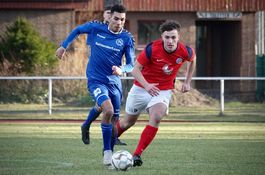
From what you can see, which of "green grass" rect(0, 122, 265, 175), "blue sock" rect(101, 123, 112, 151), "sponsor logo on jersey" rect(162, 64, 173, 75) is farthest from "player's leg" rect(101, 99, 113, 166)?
"sponsor logo on jersey" rect(162, 64, 173, 75)

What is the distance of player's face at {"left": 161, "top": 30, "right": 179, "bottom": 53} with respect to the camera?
1073 cm

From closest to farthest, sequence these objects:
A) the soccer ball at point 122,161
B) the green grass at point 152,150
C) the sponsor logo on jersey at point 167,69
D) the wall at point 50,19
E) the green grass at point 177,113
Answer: the soccer ball at point 122,161, the green grass at point 152,150, the sponsor logo on jersey at point 167,69, the green grass at point 177,113, the wall at point 50,19

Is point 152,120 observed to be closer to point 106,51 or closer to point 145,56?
point 145,56

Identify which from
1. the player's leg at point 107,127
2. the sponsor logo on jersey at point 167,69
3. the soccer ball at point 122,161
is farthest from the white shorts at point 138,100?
the soccer ball at point 122,161

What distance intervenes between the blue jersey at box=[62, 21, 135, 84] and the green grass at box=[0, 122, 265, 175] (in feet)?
4.02

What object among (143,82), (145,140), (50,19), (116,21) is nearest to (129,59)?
(116,21)

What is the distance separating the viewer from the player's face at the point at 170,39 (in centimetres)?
1073

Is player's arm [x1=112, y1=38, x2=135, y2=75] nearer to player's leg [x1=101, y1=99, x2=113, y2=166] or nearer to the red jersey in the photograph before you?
the red jersey

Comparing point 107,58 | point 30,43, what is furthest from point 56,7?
point 107,58

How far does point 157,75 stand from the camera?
36.4ft

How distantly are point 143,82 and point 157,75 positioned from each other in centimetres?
62

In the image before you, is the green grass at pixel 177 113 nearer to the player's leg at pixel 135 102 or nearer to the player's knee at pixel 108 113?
the player's leg at pixel 135 102

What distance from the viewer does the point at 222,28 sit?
3569 centimetres

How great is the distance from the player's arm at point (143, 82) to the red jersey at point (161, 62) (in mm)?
155
